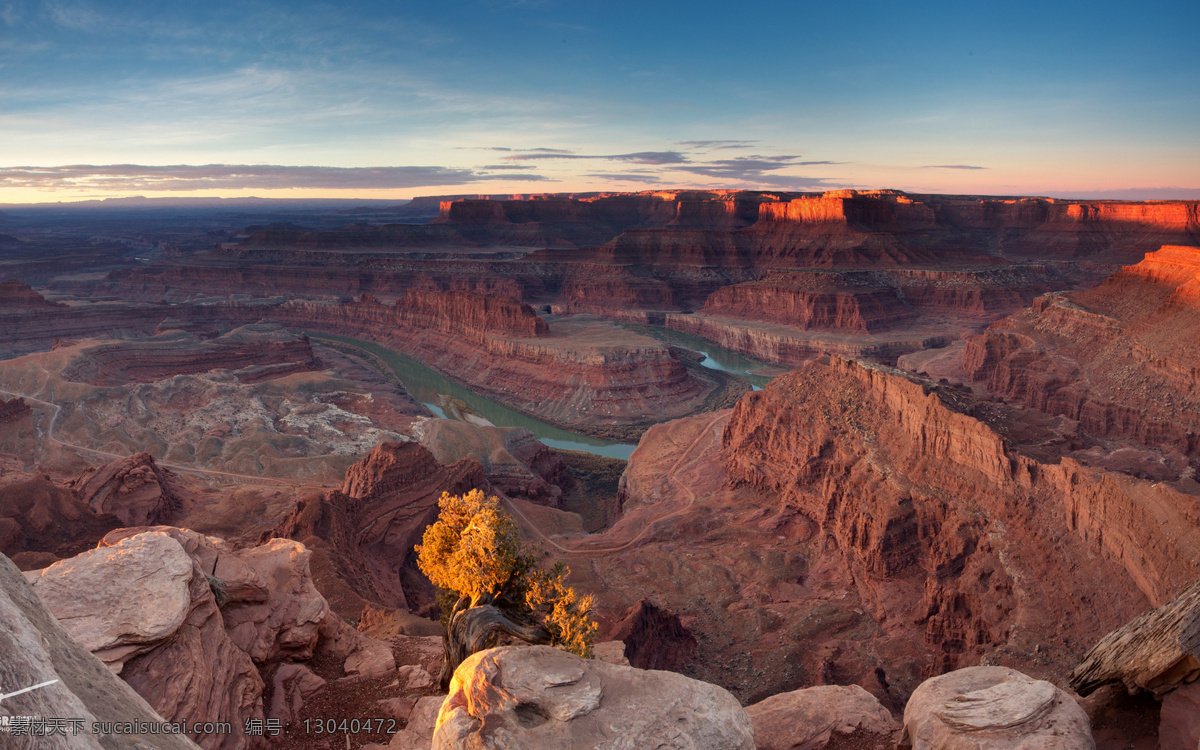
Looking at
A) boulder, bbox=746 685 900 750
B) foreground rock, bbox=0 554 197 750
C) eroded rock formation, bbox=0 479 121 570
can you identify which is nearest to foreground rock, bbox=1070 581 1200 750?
boulder, bbox=746 685 900 750

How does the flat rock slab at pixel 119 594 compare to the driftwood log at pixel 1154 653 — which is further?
the flat rock slab at pixel 119 594

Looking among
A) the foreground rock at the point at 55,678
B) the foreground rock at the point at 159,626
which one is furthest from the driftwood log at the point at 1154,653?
the foreground rock at the point at 159,626

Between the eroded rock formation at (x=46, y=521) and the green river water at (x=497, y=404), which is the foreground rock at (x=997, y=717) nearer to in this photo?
the eroded rock formation at (x=46, y=521)

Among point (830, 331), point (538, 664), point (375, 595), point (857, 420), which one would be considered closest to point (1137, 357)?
point (857, 420)

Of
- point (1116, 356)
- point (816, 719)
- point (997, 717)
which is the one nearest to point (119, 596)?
point (816, 719)

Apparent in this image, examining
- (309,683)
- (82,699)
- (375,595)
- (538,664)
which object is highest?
(82,699)

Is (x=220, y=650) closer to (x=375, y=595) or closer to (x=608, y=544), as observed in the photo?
(x=375, y=595)

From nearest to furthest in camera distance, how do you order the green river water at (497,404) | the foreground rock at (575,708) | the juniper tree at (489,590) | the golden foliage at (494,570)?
the foreground rock at (575,708)
the juniper tree at (489,590)
the golden foliage at (494,570)
the green river water at (497,404)

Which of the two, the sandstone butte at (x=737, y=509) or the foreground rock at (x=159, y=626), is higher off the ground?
the foreground rock at (x=159, y=626)
